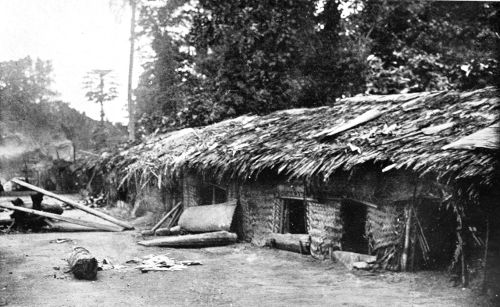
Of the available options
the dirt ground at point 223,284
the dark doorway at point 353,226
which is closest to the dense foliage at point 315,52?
the dark doorway at point 353,226

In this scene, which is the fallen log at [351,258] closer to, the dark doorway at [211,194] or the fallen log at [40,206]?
the dark doorway at [211,194]

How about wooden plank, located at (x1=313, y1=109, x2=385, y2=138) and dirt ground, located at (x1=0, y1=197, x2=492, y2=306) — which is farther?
wooden plank, located at (x1=313, y1=109, x2=385, y2=138)

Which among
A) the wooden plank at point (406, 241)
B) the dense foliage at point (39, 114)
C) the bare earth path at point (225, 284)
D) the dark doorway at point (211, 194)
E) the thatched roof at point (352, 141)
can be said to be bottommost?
the bare earth path at point (225, 284)

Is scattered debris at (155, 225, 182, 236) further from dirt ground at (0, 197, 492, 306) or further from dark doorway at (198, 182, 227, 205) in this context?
dirt ground at (0, 197, 492, 306)

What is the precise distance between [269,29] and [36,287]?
48.0ft

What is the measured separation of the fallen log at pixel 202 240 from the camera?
1126 centimetres

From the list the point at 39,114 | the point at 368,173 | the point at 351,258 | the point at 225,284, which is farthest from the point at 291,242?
the point at 39,114

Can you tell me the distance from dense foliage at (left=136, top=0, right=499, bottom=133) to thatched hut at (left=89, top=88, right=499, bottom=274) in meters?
6.50

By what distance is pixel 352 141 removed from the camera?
9.41m

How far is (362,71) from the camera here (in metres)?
20.5

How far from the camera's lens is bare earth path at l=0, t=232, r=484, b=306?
670 cm

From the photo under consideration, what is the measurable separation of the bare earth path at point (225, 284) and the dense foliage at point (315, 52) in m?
10.9

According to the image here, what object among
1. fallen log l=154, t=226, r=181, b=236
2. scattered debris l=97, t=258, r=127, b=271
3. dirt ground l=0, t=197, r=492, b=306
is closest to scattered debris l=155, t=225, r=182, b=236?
fallen log l=154, t=226, r=181, b=236

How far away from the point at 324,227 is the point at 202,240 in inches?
119
